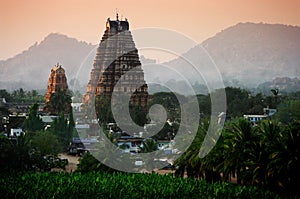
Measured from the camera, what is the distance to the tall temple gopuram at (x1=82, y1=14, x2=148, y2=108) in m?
58.5

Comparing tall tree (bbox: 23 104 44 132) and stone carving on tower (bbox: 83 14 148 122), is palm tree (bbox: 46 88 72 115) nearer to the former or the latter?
stone carving on tower (bbox: 83 14 148 122)

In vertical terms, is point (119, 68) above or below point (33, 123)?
above

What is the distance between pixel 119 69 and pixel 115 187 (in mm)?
34402

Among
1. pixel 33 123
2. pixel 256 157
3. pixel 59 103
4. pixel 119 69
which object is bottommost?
pixel 256 157

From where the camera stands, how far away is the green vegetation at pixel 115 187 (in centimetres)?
2411

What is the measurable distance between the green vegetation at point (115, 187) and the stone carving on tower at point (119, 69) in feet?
97.1

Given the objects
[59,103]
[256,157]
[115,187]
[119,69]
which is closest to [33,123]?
[59,103]

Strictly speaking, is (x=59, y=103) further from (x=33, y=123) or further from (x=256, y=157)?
(x=256, y=157)

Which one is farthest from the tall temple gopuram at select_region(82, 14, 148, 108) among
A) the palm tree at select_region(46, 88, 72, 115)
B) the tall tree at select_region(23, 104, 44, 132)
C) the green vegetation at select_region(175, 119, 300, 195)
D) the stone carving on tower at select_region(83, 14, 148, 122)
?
the green vegetation at select_region(175, 119, 300, 195)

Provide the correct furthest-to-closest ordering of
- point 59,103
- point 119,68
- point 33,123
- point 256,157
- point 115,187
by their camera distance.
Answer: point 59,103, point 119,68, point 33,123, point 256,157, point 115,187

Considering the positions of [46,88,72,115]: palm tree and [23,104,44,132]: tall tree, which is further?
[46,88,72,115]: palm tree

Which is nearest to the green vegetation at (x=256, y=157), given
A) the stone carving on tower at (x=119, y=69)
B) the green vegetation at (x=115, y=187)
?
the green vegetation at (x=115, y=187)

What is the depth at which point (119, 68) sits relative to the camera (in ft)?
194

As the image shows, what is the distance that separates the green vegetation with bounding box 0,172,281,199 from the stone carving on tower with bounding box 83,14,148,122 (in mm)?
29601
